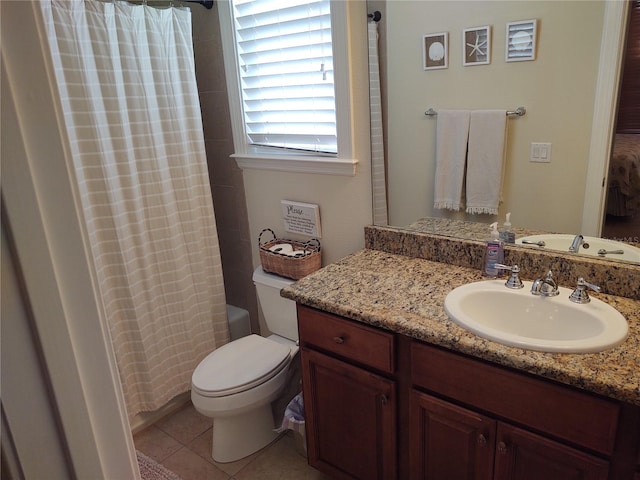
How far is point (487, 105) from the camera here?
5.48 ft

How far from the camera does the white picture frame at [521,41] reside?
1531 millimetres

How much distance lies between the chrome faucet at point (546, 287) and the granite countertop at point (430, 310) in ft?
0.50

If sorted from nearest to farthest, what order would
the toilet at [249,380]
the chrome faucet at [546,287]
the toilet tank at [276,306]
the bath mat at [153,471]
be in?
the chrome faucet at [546,287] → the toilet at [249,380] → the bath mat at [153,471] → the toilet tank at [276,306]

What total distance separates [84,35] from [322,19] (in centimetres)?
92

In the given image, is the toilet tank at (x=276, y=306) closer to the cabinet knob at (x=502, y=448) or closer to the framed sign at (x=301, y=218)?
the framed sign at (x=301, y=218)

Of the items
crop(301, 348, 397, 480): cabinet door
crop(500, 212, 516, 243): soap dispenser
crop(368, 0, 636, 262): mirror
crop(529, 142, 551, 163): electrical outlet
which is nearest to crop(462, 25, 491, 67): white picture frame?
crop(368, 0, 636, 262): mirror

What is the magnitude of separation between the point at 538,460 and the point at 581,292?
0.50 meters

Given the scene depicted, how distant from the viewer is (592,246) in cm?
158

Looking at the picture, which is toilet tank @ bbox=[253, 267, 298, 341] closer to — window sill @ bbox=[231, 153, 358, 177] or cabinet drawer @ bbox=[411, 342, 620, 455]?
window sill @ bbox=[231, 153, 358, 177]

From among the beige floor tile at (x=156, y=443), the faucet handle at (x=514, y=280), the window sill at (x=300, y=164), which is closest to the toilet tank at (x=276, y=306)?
the window sill at (x=300, y=164)

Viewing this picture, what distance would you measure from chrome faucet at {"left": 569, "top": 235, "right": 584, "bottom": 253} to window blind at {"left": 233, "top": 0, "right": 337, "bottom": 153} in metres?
1.01

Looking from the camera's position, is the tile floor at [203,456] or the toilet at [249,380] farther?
the tile floor at [203,456]

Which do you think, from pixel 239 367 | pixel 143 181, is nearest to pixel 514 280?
pixel 239 367

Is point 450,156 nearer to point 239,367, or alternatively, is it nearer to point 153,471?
point 239,367
